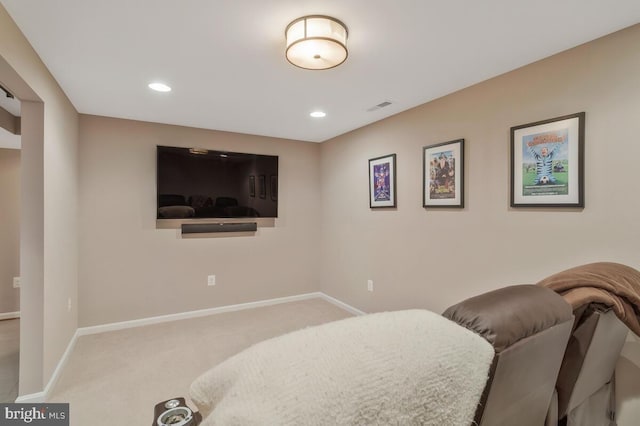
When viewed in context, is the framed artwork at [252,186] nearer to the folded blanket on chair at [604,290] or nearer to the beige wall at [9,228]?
the beige wall at [9,228]

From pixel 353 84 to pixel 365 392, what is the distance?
2.32 meters

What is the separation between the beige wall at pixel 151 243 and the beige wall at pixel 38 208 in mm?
816

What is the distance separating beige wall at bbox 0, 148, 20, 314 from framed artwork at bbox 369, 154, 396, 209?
4.32 m

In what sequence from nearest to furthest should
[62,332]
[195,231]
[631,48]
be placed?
[631,48] < [62,332] < [195,231]

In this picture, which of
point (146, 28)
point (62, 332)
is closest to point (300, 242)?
point (62, 332)

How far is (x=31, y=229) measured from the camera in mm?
2088

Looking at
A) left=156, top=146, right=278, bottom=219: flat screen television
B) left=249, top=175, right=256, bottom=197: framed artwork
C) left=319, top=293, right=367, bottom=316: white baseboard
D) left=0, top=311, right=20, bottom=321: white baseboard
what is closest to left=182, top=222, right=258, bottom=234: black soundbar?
left=156, top=146, right=278, bottom=219: flat screen television

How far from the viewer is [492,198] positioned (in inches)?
94.5

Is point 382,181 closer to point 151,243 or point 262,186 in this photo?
point 262,186

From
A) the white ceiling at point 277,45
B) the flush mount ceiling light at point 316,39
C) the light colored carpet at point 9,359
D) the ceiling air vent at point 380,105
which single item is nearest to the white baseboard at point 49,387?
the light colored carpet at point 9,359

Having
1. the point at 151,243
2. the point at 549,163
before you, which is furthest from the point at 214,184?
the point at 549,163

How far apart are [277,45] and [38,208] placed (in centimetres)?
192

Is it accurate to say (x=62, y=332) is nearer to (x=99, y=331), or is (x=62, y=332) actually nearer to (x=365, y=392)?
(x=99, y=331)

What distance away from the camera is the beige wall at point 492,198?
5.78ft
